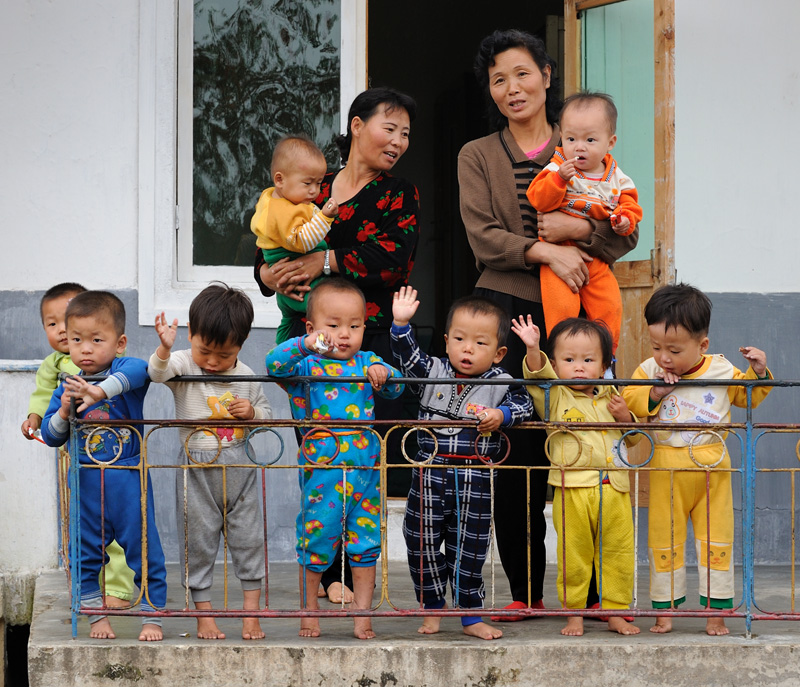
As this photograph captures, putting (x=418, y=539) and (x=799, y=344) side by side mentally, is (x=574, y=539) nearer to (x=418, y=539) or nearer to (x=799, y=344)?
(x=418, y=539)

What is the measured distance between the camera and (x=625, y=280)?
5.90 metres

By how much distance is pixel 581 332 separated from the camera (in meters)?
3.95

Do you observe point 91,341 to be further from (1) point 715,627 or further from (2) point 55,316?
(1) point 715,627

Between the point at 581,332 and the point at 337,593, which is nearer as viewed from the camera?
the point at 581,332

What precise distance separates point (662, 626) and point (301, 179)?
2085mm

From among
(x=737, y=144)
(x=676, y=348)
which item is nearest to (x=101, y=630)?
(x=676, y=348)

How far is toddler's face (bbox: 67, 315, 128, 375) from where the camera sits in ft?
12.6

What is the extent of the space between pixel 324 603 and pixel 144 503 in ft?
3.48

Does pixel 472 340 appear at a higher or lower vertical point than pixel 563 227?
lower

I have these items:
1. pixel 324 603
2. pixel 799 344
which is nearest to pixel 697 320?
pixel 324 603

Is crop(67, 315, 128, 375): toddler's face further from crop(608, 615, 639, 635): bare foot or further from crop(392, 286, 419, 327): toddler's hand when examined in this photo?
crop(608, 615, 639, 635): bare foot

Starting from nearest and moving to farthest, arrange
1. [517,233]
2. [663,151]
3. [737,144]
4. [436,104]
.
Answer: [517,233] < [663,151] < [737,144] < [436,104]

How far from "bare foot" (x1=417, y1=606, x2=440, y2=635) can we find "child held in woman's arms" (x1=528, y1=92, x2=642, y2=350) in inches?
44.7

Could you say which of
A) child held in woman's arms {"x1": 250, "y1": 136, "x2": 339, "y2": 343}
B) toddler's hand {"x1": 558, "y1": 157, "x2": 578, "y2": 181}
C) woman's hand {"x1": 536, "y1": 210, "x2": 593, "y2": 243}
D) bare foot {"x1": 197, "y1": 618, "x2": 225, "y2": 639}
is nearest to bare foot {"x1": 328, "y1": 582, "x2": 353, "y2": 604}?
bare foot {"x1": 197, "y1": 618, "x2": 225, "y2": 639}
